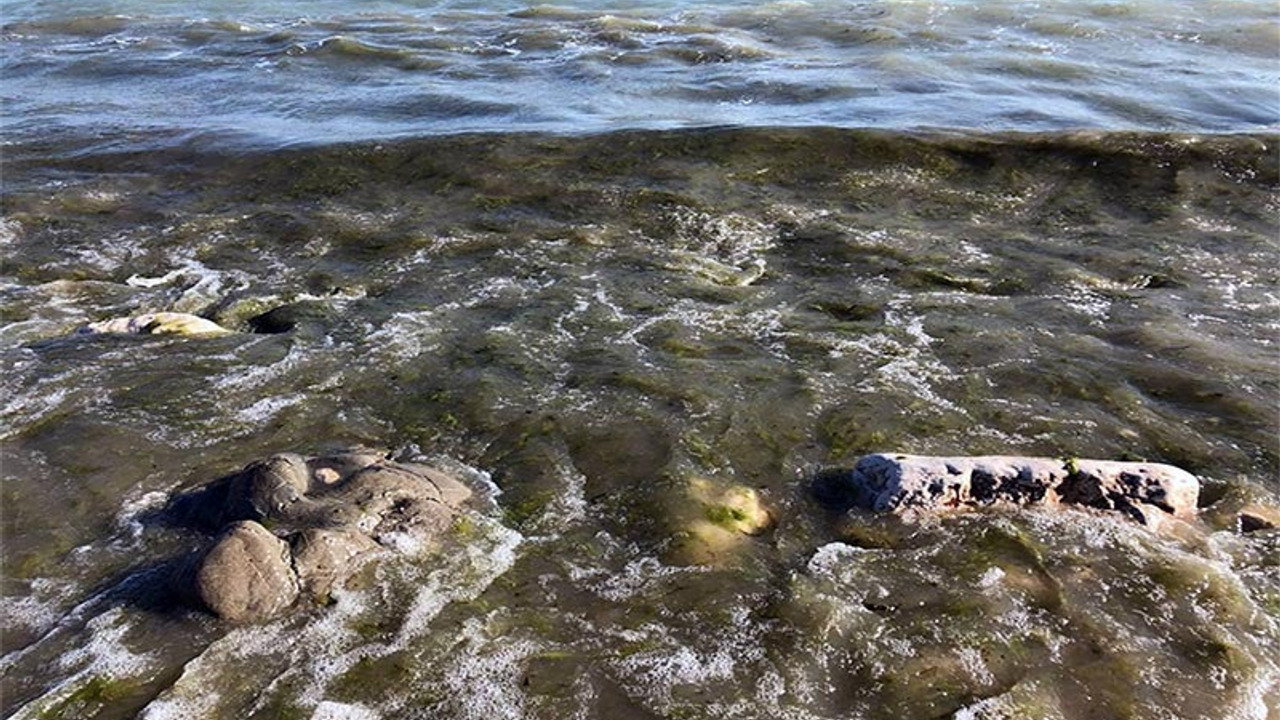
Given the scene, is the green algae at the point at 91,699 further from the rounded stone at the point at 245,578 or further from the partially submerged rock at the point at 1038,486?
the partially submerged rock at the point at 1038,486

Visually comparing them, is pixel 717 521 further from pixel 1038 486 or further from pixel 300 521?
pixel 300 521

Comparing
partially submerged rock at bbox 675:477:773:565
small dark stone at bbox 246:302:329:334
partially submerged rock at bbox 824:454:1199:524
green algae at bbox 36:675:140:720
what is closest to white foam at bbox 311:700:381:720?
green algae at bbox 36:675:140:720

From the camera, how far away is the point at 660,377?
6164 millimetres

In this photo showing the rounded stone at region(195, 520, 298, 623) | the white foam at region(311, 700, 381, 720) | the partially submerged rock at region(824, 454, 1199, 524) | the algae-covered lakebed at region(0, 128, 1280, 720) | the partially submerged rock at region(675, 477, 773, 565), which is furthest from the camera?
the partially submerged rock at region(824, 454, 1199, 524)

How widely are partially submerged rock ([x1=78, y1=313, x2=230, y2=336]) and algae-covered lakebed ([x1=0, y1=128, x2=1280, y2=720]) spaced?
0.14 m

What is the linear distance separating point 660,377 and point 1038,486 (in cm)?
223

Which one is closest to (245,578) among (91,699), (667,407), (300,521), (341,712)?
(300,521)

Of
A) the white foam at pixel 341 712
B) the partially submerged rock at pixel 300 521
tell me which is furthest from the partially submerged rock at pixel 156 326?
the white foam at pixel 341 712

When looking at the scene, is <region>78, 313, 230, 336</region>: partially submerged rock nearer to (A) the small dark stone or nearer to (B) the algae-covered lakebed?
(B) the algae-covered lakebed

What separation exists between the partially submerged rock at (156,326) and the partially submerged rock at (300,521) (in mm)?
2231

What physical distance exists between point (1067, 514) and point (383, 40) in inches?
612

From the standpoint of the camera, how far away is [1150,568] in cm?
436

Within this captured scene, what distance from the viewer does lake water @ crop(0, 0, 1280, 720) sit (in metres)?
3.92

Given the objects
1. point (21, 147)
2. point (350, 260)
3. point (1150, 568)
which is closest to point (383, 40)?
point (21, 147)
